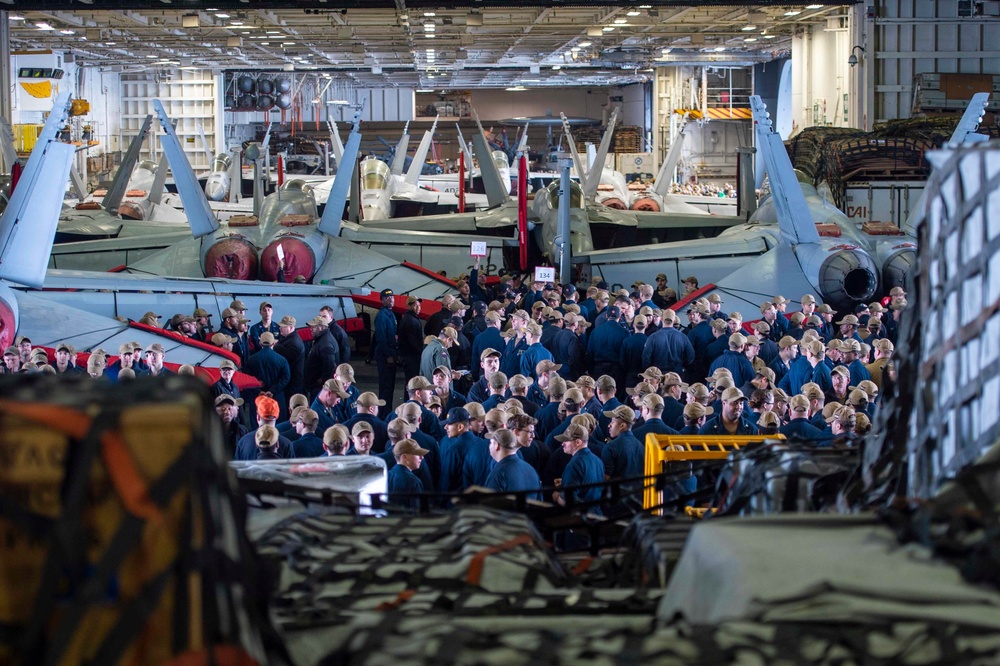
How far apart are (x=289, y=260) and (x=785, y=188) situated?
23.5 feet

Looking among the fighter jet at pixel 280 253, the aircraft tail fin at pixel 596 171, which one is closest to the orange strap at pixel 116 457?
the fighter jet at pixel 280 253

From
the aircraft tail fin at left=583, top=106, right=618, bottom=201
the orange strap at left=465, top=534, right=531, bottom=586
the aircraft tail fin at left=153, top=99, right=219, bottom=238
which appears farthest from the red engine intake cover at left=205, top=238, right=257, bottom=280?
the orange strap at left=465, top=534, right=531, bottom=586

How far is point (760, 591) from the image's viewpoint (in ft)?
7.00

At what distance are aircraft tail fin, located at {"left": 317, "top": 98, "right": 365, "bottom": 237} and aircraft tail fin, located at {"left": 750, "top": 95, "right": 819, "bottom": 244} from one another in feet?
19.4

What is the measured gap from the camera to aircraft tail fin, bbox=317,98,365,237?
16844 millimetres

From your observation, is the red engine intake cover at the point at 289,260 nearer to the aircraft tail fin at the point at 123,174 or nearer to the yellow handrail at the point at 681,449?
the aircraft tail fin at the point at 123,174

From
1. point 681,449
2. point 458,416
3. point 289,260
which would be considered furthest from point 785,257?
point 681,449

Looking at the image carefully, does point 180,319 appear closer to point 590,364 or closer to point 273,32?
point 590,364

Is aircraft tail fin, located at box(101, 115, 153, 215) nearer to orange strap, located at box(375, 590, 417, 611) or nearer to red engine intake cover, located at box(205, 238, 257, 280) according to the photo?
red engine intake cover, located at box(205, 238, 257, 280)

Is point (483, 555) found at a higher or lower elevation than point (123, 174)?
lower

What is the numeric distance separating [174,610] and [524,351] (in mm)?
9978

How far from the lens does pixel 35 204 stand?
11.0 m

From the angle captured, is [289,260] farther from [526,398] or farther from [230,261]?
[526,398]

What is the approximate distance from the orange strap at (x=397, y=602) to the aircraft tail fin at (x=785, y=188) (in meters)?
13.6
